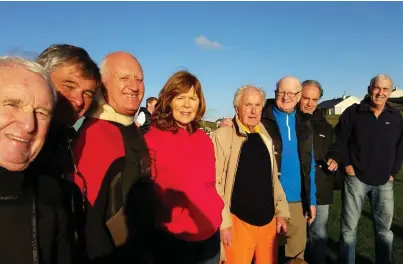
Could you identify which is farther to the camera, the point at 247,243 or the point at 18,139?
the point at 247,243

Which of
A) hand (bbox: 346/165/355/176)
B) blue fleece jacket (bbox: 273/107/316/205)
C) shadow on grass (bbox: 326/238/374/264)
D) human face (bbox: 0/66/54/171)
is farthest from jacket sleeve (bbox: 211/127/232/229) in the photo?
shadow on grass (bbox: 326/238/374/264)

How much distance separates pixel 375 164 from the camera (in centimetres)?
523

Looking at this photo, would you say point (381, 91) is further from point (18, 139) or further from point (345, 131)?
point (18, 139)

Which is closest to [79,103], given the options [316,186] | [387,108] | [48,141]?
[48,141]

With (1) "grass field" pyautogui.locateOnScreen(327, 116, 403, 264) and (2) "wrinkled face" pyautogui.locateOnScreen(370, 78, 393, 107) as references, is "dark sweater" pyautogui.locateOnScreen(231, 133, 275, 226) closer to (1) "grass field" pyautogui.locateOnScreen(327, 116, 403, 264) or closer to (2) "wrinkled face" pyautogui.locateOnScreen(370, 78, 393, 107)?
(2) "wrinkled face" pyautogui.locateOnScreen(370, 78, 393, 107)

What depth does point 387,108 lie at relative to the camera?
213 inches

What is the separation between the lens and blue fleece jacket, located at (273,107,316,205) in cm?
434

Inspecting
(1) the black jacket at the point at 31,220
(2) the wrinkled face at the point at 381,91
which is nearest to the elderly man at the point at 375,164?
(2) the wrinkled face at the point at 381,91

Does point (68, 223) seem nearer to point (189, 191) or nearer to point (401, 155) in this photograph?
point (189, 191)

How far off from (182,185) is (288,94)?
225 cm

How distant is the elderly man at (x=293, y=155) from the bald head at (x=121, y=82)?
2.36m

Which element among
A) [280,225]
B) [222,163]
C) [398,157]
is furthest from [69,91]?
[398,157]

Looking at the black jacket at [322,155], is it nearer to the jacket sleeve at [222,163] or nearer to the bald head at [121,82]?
the jacket sleeve at [222,163]

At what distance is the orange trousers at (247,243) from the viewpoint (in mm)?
3684
